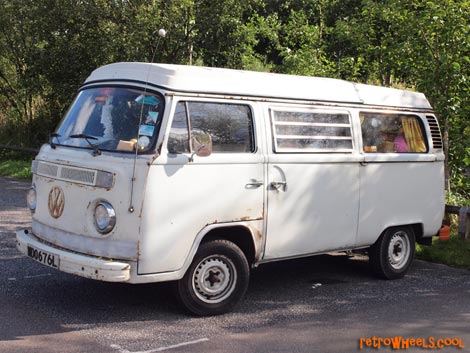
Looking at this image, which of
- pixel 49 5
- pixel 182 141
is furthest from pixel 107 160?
pixel 49 5

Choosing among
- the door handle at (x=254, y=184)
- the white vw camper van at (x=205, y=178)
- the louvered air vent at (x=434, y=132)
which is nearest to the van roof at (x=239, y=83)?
the white vw camper van at (x=205, y=178)

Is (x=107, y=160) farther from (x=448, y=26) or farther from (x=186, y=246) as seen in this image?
(x=448, y=26)

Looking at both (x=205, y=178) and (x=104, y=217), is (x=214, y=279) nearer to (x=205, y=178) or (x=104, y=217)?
(x=205, y=178)

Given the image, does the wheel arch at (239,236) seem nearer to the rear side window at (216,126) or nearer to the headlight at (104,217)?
the rear side window at (216,126)

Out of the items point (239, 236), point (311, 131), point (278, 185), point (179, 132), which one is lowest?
point (239, 236)

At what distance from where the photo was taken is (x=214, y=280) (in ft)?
19.6

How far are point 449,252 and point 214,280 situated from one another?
174 inches

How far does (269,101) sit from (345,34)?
6393mm

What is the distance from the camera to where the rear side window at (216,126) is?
18.7 ft

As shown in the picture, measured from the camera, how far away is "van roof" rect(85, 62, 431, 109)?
229 inches

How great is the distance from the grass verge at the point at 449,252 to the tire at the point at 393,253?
3.33 feet


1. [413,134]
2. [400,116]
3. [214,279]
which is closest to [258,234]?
[214,279]

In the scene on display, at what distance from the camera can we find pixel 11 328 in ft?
17.7

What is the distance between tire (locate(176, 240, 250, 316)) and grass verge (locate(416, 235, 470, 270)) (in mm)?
3835
